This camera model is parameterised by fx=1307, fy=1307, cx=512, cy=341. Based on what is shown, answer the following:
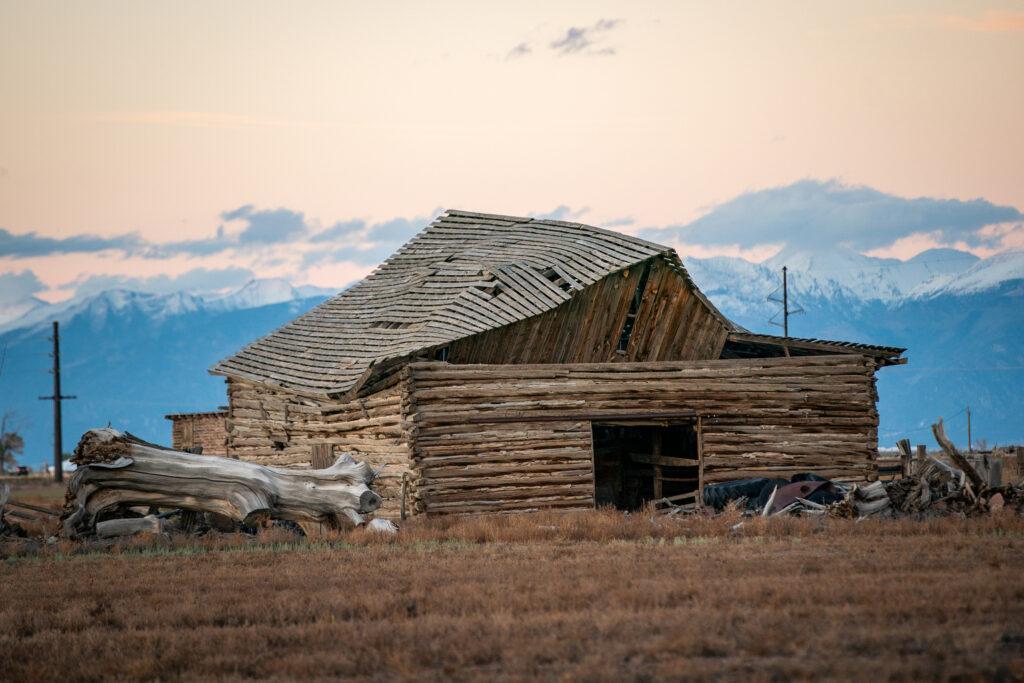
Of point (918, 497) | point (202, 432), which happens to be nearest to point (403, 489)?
point (918, 497)

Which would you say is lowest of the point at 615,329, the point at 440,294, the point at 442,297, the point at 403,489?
the point at 403,489

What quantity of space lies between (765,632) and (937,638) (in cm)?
134

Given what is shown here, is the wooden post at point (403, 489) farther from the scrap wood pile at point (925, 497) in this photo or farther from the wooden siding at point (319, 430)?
the scrap wood pile at point (925, 497)

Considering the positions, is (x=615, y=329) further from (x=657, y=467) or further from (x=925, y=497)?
(x=925, y=497)

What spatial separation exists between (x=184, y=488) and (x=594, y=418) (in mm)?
7862

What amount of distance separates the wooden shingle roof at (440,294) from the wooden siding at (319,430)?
64cm

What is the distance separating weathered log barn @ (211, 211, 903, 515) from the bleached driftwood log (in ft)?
→ 9.10

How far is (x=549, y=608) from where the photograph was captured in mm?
12539

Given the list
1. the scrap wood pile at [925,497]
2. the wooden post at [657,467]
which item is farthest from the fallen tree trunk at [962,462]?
the wooden post at [657,467]

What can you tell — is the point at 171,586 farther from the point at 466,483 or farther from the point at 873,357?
the point at 873,357

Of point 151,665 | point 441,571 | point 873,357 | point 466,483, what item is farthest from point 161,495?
point 873,357

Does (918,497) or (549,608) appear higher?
(918,497)

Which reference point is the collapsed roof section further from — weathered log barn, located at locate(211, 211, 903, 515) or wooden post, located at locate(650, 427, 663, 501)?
wooden post, located at locate(650, 427, 663, 501)

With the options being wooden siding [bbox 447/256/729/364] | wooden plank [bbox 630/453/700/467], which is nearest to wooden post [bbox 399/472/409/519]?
wooden siding [bbox 447/256/729/364]
